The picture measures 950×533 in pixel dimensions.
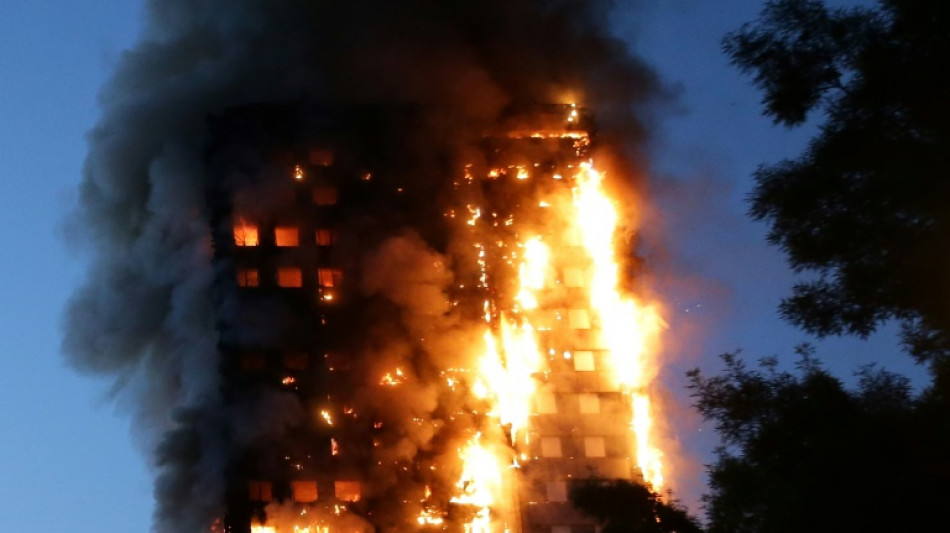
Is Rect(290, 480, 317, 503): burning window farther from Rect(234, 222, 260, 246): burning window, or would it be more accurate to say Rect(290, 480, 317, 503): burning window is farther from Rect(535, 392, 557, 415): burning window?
Rect(535, 392, 557, 415): burning window

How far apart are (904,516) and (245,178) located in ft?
141

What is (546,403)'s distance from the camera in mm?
51562

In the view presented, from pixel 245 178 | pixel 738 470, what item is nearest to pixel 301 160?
pixel 245 178

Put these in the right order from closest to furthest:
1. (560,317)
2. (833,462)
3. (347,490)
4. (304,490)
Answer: (833,462) → (304,490) → (347,490) → (560,317)

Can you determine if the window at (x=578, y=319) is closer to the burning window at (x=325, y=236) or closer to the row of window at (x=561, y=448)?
the row of window at (x=561, y=448)

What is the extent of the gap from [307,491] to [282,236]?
33.8ft

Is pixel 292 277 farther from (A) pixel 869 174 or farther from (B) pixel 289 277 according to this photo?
(A) pixel 869 174

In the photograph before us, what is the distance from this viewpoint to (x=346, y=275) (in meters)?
49.5

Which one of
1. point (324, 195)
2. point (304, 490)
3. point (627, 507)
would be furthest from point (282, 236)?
point (627, 507)

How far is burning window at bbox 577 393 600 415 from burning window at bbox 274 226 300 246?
12994 mm

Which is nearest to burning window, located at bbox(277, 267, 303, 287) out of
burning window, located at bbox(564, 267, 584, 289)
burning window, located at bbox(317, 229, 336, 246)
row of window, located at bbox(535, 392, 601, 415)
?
burning window, located at bbox(317, 229, 336, 246)

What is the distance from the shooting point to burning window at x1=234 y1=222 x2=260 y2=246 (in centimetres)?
5003

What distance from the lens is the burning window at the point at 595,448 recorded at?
51219 mm

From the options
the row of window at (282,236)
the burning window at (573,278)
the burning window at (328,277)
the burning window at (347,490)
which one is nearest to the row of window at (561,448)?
the burning window at (573,278)
